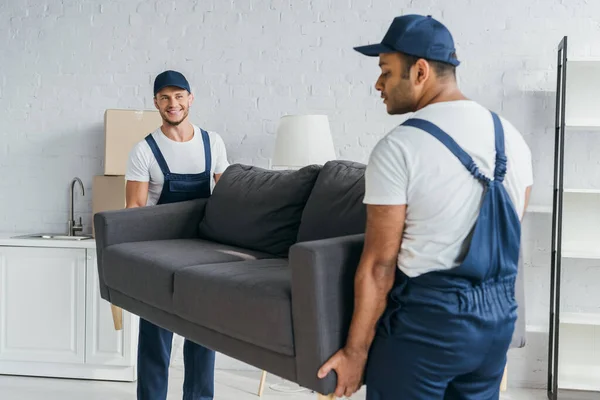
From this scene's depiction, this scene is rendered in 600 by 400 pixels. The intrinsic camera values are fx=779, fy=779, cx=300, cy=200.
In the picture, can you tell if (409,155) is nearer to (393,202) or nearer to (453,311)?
(393,202)

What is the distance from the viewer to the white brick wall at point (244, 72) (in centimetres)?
441

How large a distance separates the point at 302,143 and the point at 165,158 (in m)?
0.81

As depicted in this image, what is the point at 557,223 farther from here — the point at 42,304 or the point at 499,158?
the point at 42,304

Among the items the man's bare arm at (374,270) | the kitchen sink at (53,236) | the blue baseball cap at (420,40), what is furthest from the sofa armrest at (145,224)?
the blue baseball cap at (420,40)

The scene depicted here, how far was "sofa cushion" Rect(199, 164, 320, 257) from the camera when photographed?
3.19 meters

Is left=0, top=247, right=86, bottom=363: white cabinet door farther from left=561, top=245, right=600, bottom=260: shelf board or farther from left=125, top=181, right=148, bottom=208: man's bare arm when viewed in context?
left=561, top=245, right=600, bottom=260: shelf board

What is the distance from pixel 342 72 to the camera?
4586mm

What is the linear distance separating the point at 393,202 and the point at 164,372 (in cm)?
202

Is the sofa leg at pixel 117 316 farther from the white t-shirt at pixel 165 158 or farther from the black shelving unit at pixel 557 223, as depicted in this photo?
the black shelving unit at pixel 557 223

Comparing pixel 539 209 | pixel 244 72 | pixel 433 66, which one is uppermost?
pixel 244 72

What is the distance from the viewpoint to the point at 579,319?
4.12 meters

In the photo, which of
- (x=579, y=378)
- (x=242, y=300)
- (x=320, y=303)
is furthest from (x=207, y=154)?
(x=579, y=378)

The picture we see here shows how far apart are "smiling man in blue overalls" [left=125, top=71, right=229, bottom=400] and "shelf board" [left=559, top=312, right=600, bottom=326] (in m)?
1.89

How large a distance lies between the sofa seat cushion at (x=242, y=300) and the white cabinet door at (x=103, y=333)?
1.72 m
